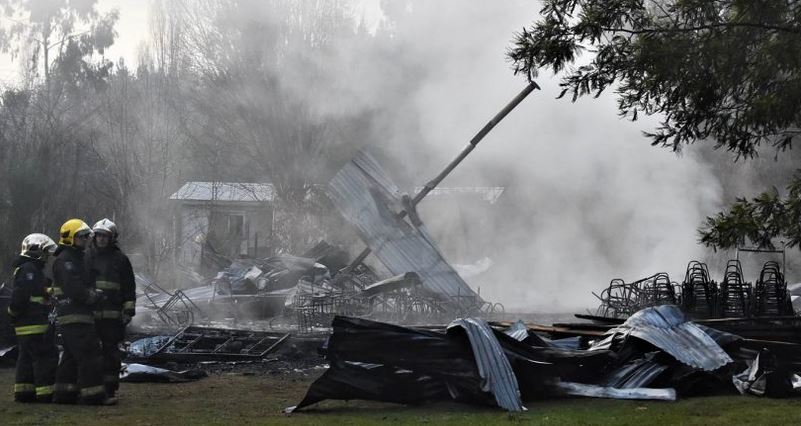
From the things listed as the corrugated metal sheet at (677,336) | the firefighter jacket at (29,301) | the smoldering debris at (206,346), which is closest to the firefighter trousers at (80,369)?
the firefighter jacket at (29,301)

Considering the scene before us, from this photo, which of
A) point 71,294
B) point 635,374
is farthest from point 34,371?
point 635,374

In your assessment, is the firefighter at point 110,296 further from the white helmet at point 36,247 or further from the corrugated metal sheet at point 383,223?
the corrugated metal sheet at point 383,223

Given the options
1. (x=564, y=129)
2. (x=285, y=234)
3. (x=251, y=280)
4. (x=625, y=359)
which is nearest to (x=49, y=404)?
(x=625, y=359)

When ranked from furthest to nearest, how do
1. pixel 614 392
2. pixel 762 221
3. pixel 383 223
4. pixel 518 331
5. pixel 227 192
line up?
pixel 227 192 → pixel 383 223 → pixel 518 331 → pixel 614 392 → pixel 762 221

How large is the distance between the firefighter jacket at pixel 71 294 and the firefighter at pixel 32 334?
0.96 ft

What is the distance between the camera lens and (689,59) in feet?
24.7

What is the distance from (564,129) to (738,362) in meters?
21.4

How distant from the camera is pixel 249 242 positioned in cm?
4144

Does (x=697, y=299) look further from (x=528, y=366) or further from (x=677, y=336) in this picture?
(x=528, y=366)

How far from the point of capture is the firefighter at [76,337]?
958 cm

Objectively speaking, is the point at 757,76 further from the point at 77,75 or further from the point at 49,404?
the point at 77,75

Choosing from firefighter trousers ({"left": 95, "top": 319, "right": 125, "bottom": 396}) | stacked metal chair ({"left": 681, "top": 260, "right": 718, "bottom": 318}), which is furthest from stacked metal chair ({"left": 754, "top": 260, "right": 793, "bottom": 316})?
firefighter trousers ({"left": 95, "top": 319, "right": 125, "bottom": 396})

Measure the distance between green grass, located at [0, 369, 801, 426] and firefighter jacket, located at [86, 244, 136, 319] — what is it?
96cm

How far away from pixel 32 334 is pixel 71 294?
771mm
